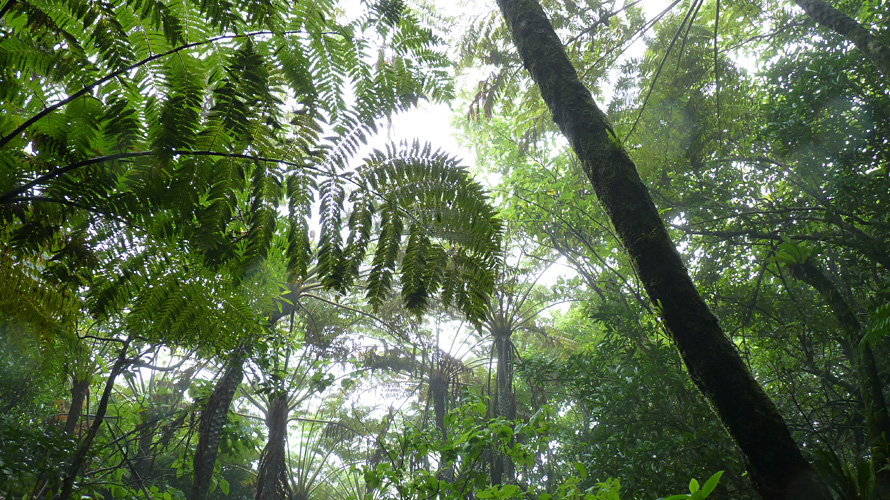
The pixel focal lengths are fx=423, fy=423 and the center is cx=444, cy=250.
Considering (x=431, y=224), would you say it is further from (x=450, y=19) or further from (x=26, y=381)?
(x=26, y=381)

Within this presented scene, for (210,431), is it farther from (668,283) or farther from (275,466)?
(668,283)

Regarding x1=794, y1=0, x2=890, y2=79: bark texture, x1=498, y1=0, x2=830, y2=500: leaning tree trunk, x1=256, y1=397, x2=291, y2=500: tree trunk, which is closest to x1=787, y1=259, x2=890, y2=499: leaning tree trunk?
x1=498, y1=0, x2=830, y2=500: leaning tree trunk

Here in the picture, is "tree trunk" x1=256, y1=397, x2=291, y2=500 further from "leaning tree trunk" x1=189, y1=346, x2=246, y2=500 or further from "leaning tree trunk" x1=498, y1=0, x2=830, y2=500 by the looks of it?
"leaning tree trunk" x1=498, y1=0, x2=830, y2=500

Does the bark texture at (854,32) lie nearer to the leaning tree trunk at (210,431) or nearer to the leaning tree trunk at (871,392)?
the leaning tree trunk at (871,392)

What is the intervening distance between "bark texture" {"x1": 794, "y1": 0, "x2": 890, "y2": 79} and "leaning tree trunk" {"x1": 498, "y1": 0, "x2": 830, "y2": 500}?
2.47 metres

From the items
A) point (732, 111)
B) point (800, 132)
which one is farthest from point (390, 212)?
point (732, 111)

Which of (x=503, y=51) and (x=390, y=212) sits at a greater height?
(x=503, y=51)

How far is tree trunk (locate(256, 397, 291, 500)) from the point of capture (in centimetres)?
614

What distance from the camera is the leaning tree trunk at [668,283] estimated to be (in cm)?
112

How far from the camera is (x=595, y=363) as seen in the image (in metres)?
3.86

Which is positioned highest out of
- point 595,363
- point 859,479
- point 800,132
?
point 800,132

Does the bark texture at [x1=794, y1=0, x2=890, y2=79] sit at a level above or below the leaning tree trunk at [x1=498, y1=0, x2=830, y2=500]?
above

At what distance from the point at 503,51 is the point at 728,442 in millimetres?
5535

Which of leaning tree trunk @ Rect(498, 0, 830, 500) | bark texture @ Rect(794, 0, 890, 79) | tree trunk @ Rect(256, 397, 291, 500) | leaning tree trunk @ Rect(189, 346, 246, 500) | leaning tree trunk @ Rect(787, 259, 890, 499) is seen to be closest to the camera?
leaning tree trunk @ Rect(498, 0, 830, 500)
